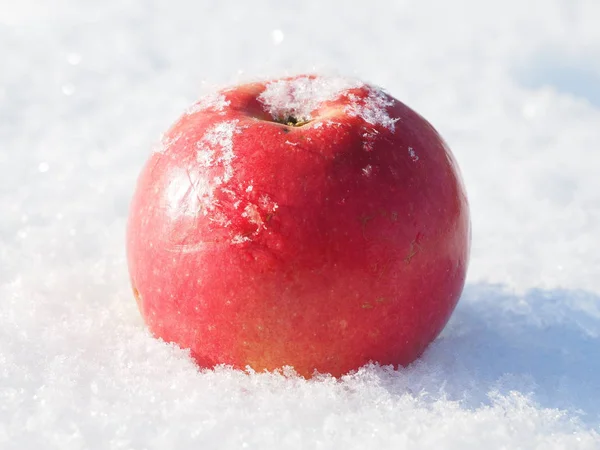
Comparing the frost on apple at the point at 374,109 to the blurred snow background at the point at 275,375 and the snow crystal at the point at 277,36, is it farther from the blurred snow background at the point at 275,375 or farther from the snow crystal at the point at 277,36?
the snow crystal at the point at 277,36

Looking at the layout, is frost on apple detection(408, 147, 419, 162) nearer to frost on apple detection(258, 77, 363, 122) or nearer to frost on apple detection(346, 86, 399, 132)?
frost on apple detection(346, 86, 399, 132)

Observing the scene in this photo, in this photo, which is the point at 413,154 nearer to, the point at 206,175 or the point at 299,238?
the point at 299,238

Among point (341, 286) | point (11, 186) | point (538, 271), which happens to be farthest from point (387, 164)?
point (11, 186)

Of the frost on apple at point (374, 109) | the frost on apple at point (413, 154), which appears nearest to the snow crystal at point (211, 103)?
the frost on apple at point (374, 109)

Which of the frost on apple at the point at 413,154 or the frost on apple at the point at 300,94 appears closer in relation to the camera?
the frost on apple at the point at 413,154

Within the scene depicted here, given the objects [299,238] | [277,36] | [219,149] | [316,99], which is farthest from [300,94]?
[277,36]
